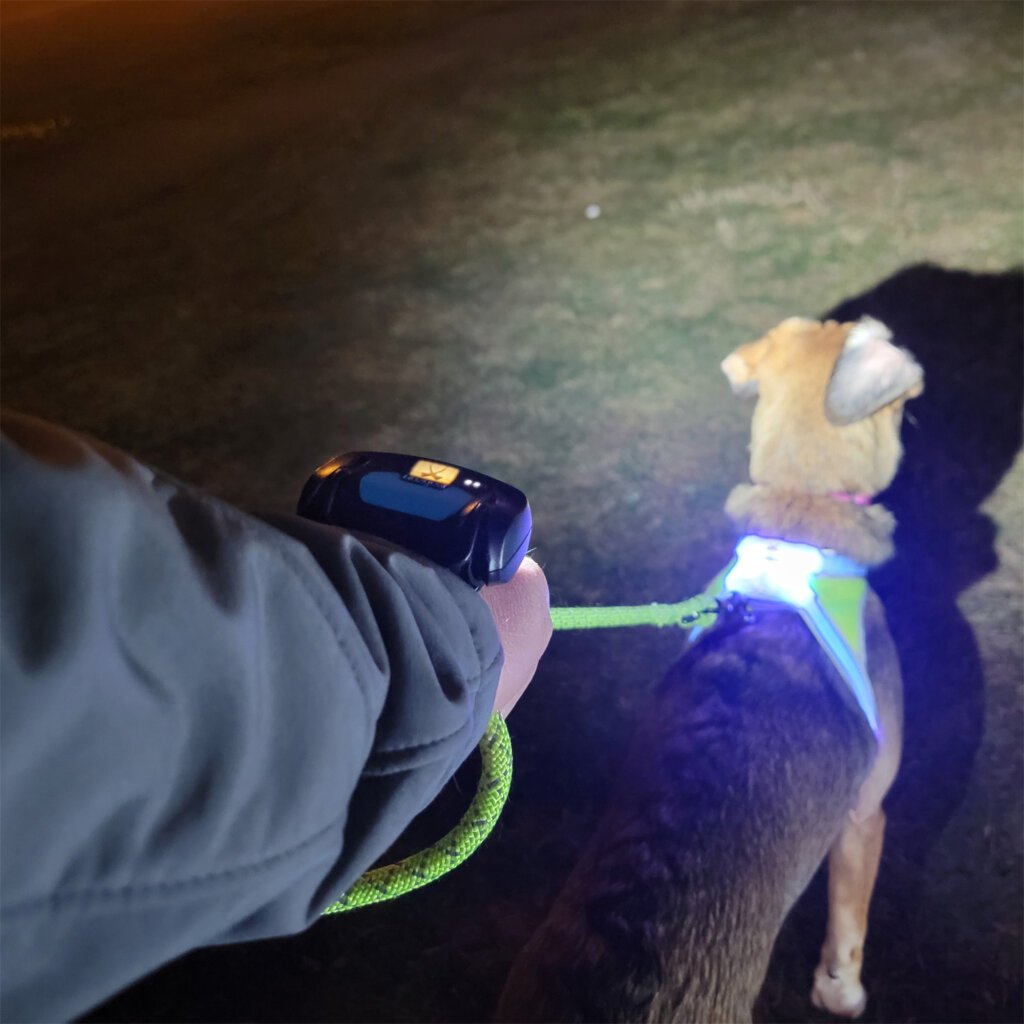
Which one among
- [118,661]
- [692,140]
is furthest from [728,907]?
[692,140]

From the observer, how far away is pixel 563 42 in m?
4.08

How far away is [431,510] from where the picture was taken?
967mm

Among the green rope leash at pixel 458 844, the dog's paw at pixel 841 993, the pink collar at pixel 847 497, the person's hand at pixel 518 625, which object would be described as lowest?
the dog's paw at pixel 841 993

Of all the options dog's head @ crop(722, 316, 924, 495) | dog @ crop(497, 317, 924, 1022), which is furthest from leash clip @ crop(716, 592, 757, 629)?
dog's head @ crop(722, 316, 924, 495)

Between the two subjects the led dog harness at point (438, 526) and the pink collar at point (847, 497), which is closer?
the led dog harness at point (438, 526)

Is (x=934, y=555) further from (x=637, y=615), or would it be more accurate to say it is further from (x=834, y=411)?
(x=637, y=615)

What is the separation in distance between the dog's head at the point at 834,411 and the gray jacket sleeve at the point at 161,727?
1.38 m

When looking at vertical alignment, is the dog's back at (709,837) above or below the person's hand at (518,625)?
below

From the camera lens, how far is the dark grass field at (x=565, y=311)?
1881mm

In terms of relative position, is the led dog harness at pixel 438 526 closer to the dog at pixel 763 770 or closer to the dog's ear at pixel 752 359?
the dog at pixel 763 770

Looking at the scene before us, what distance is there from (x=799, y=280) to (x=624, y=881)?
2120mm

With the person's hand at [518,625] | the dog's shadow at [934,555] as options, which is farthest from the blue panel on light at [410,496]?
the dog's shadow at [934,555]

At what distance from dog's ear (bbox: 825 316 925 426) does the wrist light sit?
1.05 m

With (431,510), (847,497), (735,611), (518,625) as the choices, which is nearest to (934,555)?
(847,497)
